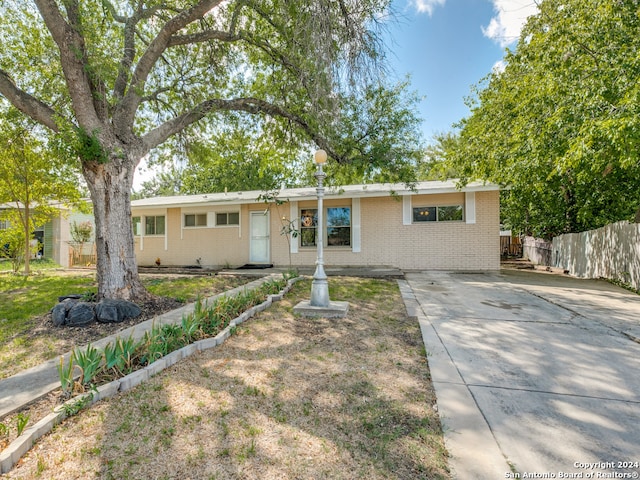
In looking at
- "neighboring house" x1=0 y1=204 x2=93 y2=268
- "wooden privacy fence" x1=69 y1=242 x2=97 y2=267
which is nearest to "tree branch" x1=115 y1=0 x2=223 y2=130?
"wooden privacy fence" x1=69 y1=242 x2=97 y2=267

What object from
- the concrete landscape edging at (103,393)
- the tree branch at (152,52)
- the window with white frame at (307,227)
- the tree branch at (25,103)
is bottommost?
the concrete landscape edging at (103,393)

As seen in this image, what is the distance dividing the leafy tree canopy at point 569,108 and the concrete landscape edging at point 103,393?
287 inches

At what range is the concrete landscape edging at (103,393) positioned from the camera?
6.09 ft

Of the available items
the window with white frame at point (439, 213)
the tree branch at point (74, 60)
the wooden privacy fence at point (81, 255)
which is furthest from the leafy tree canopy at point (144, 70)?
the wooden privacy fence at point (81, 255)

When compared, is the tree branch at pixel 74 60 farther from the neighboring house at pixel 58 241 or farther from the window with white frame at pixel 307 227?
the neighboring house at pixel 58 241

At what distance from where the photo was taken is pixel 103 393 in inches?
101

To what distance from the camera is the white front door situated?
12164 millimetres

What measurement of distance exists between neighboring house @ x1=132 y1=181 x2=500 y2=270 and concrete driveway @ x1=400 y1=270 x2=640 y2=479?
4.74 meters

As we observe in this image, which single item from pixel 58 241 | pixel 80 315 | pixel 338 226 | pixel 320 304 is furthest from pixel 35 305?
pixel 58 241

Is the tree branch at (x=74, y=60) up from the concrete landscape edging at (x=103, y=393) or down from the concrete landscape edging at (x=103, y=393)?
up

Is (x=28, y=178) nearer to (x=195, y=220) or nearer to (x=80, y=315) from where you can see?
(x=195, y=220)

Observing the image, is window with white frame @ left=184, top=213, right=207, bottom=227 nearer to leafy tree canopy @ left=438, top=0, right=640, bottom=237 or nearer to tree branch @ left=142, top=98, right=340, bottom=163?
tree branch @ left=142, top=98, right=340, bottom=163

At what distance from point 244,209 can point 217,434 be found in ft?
35.4

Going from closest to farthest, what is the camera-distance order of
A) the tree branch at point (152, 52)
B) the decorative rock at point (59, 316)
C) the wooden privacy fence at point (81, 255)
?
the decorative rock at point (59, 316) → the tree branch at point (152, 52) → the wooden privacy fence at point (81, 255)
